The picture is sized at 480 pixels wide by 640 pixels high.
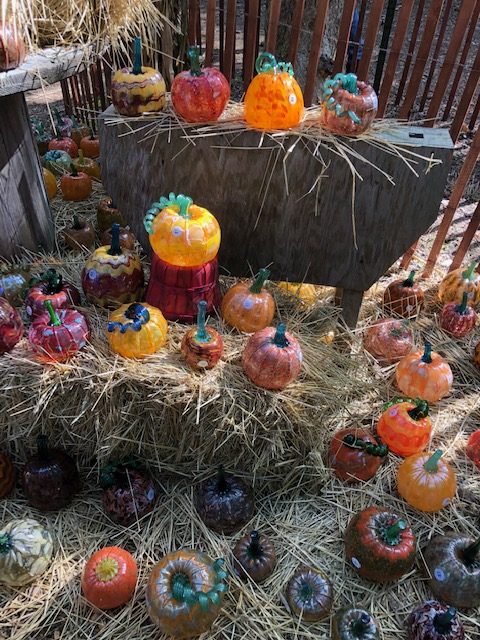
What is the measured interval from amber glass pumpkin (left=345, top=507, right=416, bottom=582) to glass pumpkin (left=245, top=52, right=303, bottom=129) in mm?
2111

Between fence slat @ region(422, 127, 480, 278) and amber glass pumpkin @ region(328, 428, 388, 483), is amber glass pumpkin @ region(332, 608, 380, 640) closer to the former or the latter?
amber glass pumpkin @ region(328, 428, 388, 483)

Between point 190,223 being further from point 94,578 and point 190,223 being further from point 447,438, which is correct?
point 447,438

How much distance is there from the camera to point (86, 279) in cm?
300

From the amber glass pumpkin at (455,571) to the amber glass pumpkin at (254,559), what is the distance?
2.41 ft

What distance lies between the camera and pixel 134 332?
2.69 m

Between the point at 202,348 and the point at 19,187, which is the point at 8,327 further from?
the point at 19,187

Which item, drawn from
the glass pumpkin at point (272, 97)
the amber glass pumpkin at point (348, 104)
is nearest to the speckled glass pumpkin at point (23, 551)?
the glass pumpkin at point (272, 97)

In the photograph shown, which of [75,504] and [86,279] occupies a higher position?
[86,279]

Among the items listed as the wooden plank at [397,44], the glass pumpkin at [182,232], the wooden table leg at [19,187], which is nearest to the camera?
the glass pumpkin at [182,232]

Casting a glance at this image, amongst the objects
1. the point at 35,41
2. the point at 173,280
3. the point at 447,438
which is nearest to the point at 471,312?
the point at 447,438

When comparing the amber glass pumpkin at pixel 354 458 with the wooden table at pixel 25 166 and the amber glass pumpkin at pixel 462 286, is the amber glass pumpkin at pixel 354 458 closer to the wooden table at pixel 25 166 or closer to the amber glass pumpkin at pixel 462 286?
the amber glass pumpkin at pixel 462 286

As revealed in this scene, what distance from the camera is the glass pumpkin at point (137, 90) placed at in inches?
118

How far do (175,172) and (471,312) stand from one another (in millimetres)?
2270

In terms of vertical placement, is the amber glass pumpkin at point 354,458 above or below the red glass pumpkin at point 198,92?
below
